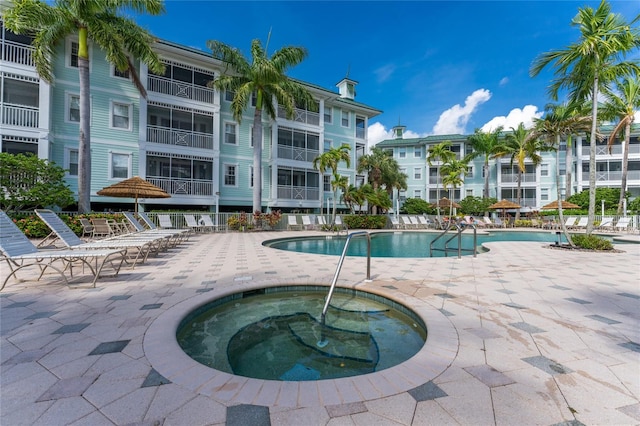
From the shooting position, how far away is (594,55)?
898 centimetres

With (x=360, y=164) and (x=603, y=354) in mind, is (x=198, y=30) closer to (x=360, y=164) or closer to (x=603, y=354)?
(x=360, y=164)

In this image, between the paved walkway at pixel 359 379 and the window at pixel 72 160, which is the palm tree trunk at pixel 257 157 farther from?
the paved walkway at pixel 359 379

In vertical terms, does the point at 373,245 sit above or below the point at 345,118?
below

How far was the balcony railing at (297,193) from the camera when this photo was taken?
19.9m

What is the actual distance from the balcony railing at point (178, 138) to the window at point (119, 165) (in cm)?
162

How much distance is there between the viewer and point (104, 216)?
39.1ft

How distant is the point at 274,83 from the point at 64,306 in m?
15.4

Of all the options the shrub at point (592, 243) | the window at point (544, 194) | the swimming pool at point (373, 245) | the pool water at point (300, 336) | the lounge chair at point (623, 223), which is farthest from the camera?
the window at point (544, 194)

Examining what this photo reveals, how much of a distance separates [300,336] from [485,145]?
34994mm

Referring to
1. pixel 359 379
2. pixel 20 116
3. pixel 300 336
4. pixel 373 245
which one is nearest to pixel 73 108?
pixel 20 116

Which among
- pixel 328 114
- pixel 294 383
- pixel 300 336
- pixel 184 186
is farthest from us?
pixel 328 114

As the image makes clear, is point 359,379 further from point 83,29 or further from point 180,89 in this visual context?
point 180,89

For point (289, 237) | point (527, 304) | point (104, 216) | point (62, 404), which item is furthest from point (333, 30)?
point (62, 404)

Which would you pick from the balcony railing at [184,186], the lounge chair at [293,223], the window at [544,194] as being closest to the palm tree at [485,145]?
the window at [544,194]
